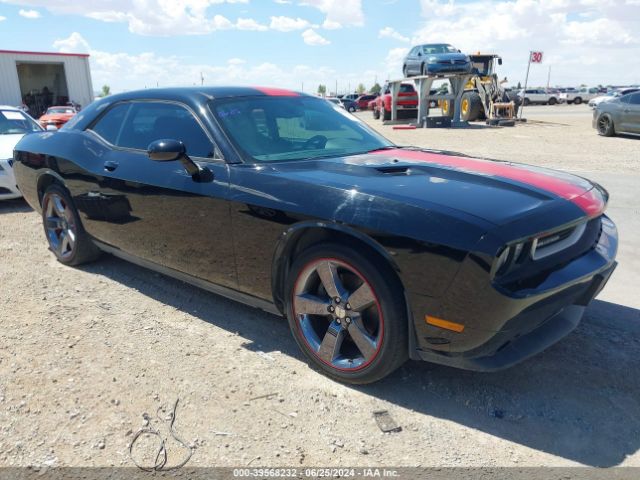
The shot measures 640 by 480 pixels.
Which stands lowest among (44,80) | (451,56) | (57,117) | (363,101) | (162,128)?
(363,101)

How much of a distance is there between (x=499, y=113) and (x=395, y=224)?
73.2 feet

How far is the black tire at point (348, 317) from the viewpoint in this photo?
8.23 feet

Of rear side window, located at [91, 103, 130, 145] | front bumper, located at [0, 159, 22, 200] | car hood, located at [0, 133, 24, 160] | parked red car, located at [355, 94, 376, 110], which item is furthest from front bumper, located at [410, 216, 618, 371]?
parked red car, located at [355, 94, 376, 110]

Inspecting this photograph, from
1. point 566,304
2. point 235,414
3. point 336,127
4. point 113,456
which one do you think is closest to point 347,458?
point 235,414

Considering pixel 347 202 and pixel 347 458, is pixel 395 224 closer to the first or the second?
pixel 347 202

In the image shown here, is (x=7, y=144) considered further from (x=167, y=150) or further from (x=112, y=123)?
(x=167, y=150)

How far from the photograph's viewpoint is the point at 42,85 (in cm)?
3300

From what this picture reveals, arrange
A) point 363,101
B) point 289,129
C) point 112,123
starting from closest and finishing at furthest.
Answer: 1. point 289,129
2. point 112,123
3. point 363,101

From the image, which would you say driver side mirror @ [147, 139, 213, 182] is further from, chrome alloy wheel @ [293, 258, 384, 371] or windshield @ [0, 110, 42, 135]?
windshield @ [0, 110, 42, 135]

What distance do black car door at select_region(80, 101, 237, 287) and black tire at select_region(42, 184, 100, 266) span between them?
0.28 meters

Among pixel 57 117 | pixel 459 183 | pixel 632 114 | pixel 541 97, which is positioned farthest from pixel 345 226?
pixel 541 97

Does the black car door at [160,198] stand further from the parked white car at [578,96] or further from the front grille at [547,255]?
the parked white car at [578,96]

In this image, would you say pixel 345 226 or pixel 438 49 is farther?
pixel 438 49

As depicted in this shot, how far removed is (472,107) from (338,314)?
21864 mm
